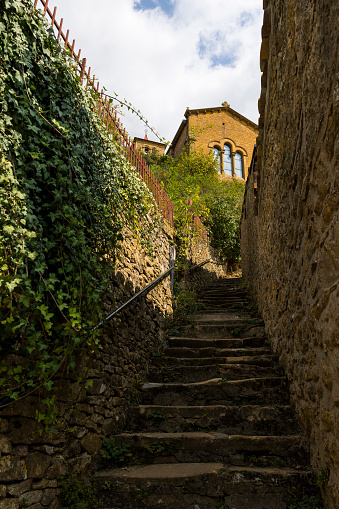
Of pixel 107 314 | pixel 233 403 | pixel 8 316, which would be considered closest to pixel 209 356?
pixel 233 403

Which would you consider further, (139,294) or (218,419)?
(139,294)

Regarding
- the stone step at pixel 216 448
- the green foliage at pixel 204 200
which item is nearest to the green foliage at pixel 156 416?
the stone step at pixel 216 448

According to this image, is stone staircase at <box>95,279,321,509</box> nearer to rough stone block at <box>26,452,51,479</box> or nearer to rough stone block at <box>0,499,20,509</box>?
rough stone block at <box>26,452,51,479</box>

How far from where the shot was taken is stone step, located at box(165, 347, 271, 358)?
4.41 metres

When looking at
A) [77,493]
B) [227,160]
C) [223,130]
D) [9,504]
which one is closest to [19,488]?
[9,504]

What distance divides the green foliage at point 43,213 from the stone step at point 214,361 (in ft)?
5.78

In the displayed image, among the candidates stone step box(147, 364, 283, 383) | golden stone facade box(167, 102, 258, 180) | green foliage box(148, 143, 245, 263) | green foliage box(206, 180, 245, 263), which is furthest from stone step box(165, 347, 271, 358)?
golden stone facade box(167, 102, 258, 180)

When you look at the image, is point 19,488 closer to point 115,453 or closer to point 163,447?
point 115,453

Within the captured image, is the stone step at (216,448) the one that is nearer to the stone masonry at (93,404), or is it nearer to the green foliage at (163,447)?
the green foliage at (163,447)

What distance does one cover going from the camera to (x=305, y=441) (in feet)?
8.89

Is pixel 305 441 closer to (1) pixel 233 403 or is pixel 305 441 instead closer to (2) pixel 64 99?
(1) pixel 233 403

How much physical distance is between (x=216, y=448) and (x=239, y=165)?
19.6m

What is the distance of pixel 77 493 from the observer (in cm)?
239

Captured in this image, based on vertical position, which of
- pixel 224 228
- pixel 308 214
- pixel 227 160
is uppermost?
pixel 227 160
